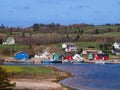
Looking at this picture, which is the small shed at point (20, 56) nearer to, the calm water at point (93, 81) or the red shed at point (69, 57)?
the red shed at point (69, 57)

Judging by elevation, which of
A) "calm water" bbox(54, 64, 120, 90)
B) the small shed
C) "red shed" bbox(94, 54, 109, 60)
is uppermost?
the small shed

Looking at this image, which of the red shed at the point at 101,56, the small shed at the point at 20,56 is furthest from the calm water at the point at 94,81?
the small shed at the point at 20,56

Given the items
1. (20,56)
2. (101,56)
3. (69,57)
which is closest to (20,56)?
(20,56)

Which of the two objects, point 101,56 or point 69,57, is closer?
point 101,56

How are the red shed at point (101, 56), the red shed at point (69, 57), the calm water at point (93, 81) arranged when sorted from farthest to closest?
the red shed at point (69, 57) < the red shed at point (101, 56) < the calm water at point (93, 81)

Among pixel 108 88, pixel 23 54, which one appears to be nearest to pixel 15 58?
pixel 23 54

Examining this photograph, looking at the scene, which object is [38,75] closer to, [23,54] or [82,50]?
[23,54]

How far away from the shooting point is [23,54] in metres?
180

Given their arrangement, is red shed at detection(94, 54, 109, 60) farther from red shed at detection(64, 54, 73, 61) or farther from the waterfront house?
the waterfront house

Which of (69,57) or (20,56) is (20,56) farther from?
(69,57)

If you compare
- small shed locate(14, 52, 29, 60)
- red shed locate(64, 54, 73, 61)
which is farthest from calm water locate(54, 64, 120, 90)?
red shed locate(64, 54, 73, 61)

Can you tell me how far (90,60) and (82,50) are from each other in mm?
12934

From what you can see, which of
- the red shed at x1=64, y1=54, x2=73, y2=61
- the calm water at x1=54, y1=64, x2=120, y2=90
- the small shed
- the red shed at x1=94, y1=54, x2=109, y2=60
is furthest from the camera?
the red shed at x1=64, y1=54, x2=73, y2=61

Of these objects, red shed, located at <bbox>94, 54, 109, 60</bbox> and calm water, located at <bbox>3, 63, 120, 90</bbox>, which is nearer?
calm water, located at <bbox>3, 63, 120, 90</bbox>
